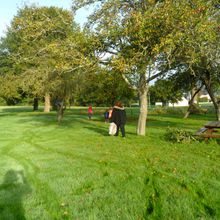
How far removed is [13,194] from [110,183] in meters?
2.09

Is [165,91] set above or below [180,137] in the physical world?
above

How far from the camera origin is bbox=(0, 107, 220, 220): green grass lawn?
5359 millimetres

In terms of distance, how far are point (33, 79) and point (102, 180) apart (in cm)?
1800

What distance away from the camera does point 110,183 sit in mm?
6988

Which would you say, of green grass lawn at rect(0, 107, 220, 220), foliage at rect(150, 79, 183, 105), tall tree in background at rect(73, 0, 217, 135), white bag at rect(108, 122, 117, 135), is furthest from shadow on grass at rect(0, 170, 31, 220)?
foliage at rect(150, 79, 183, 105)

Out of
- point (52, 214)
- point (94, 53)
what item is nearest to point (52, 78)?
point (94, 53)

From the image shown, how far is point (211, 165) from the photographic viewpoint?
868cm

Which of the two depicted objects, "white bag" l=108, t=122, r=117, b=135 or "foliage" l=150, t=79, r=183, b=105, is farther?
"foliage" l=150, t=79, r=183, b=105

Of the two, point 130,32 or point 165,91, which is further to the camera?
point 165,91

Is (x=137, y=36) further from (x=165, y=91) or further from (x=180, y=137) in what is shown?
(x=165, y=91)

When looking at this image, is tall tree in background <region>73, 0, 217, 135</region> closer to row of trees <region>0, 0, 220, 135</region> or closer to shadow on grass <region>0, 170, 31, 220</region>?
row of trees <region>0, 0, 220, 135</region>

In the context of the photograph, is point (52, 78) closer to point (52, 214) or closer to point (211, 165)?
point (211, 165)

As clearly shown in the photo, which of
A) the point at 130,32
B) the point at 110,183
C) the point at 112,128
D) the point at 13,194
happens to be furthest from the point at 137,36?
the point at 13,194

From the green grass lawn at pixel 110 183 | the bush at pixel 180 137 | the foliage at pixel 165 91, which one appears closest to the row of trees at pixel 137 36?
the bush at pixel 180 137
